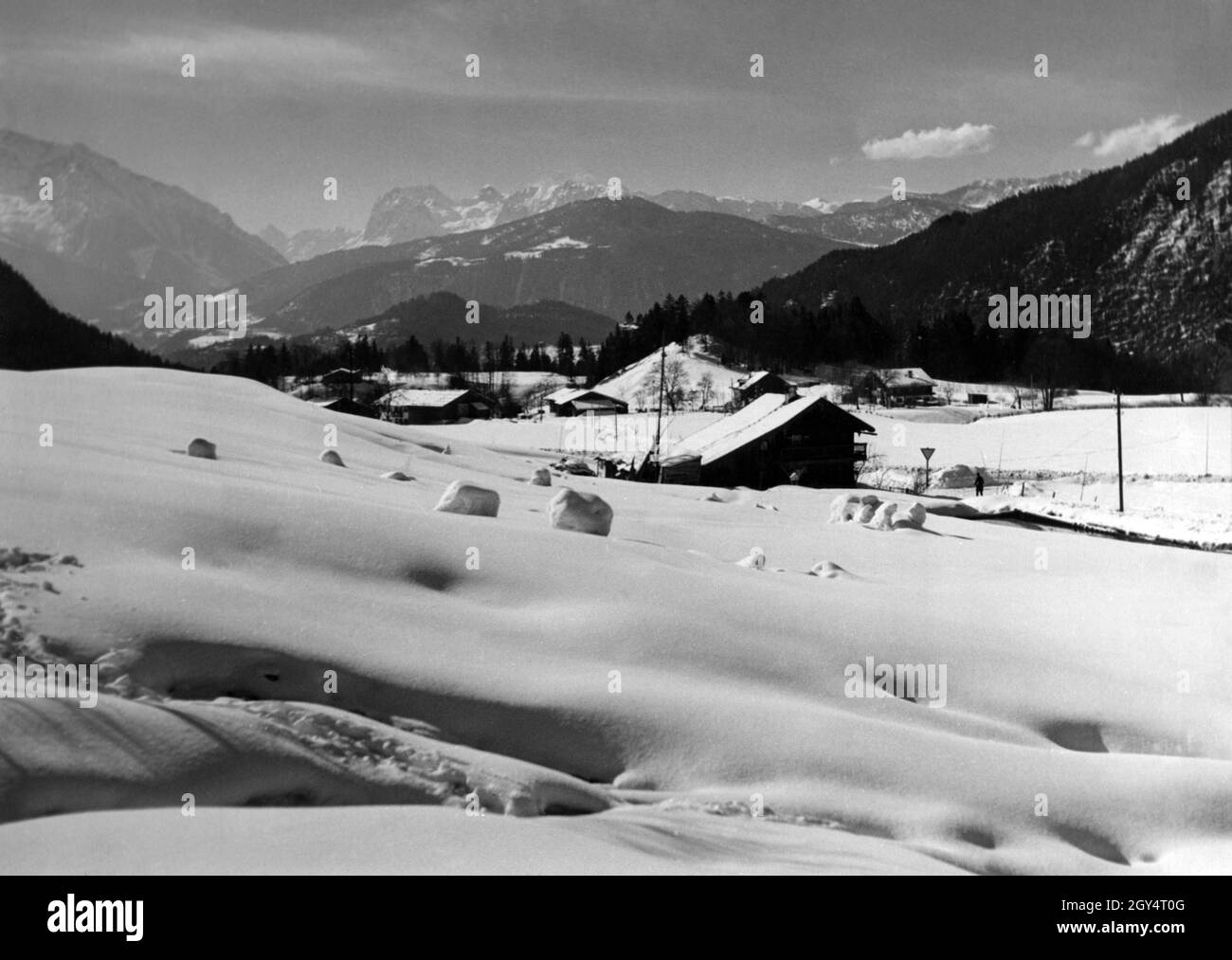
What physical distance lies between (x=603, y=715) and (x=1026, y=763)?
3.53 metres

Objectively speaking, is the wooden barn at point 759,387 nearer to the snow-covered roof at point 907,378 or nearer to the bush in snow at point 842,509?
the snow-covered roof at point 907,378

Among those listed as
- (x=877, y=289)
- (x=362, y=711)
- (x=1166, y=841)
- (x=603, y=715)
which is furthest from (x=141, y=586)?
(x=877, y=289)

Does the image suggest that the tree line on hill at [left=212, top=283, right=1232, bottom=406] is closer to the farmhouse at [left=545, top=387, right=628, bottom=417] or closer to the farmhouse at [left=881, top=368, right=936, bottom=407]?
the farmhouse at [left=881, top=368, right=936, bottom=407]

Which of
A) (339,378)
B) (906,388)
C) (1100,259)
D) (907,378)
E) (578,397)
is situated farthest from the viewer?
(1100,259)

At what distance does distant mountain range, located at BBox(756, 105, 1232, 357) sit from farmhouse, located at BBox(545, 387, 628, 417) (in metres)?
50.9

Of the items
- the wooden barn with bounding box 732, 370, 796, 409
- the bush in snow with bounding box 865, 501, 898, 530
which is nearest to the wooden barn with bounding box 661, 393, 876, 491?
the bush in snow with bounding box 865, 501, 898, 530

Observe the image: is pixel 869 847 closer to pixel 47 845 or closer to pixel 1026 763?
pixel 1026 763

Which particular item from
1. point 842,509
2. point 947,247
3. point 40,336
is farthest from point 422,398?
point 947,247

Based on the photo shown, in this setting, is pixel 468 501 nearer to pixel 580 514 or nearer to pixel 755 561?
pixel 580 514

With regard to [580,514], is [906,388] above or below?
above

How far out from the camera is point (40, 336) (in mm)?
21188

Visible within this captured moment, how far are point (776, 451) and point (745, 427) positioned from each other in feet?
7.46

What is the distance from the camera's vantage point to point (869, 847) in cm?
626

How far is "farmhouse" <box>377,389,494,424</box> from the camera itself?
87.6m
